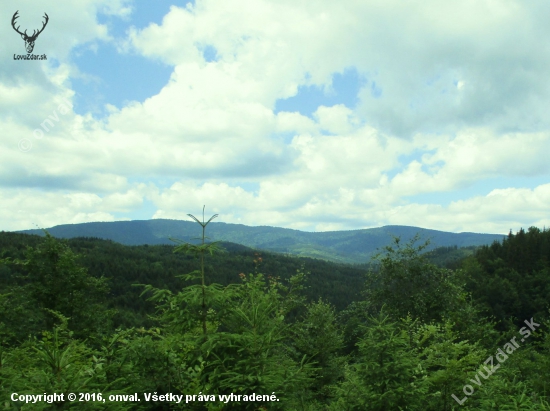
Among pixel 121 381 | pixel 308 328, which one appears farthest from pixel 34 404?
pixel 308 328

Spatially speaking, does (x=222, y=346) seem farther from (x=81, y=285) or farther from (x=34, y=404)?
(x=81, y=285)

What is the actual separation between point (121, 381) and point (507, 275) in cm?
8477

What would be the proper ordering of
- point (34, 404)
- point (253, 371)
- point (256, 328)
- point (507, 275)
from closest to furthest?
point (34, 404)
point (253, 371)
point (256, 328)
point (507, 275)

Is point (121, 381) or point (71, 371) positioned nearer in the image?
point (71, 371)

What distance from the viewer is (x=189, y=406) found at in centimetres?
623

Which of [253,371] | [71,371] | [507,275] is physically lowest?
[507,275]

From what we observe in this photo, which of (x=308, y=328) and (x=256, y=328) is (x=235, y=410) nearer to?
(x=256, y=328)

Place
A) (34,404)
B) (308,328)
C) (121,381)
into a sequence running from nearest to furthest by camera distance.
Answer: (34,404)
(121,381)
(308,328)

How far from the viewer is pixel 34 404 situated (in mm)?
4629

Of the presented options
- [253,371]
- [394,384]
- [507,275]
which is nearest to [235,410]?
[253,371]

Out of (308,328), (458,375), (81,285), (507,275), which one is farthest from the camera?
(507,275)

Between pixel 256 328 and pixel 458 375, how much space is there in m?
5.32

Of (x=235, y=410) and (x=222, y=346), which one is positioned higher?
(x=222, y=346)

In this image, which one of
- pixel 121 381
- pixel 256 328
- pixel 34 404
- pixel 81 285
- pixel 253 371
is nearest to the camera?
pixel 34 404
